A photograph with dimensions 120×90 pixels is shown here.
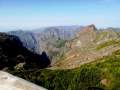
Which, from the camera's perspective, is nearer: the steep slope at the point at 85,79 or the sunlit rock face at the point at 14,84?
the sunlit rock face at the point at 14,84

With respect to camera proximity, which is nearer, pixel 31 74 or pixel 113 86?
pixel 113 86

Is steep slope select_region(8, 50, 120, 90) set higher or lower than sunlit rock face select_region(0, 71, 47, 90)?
lower

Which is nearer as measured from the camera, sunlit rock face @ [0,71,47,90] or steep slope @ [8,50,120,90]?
sunlit rock face @ [0,71,47,90]

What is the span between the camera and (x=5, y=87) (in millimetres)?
3936

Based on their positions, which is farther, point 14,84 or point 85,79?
point 85,79

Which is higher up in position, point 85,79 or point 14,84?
point 14,84

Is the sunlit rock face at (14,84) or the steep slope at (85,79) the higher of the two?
the sunlit rock face at (14,84)

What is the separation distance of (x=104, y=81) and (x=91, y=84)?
486 cm

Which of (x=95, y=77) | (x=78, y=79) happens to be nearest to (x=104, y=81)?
(x=95, y=77)

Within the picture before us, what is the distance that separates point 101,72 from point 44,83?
21.5 metres

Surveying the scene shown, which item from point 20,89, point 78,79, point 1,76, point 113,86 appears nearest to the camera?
point 20,89

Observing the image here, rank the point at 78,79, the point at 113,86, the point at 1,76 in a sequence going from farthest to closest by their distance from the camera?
the point at 78,79 < the point at 113,86 < the point at 1,76

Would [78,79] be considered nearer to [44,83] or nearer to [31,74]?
[44,83]

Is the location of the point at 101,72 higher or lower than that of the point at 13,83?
lower
